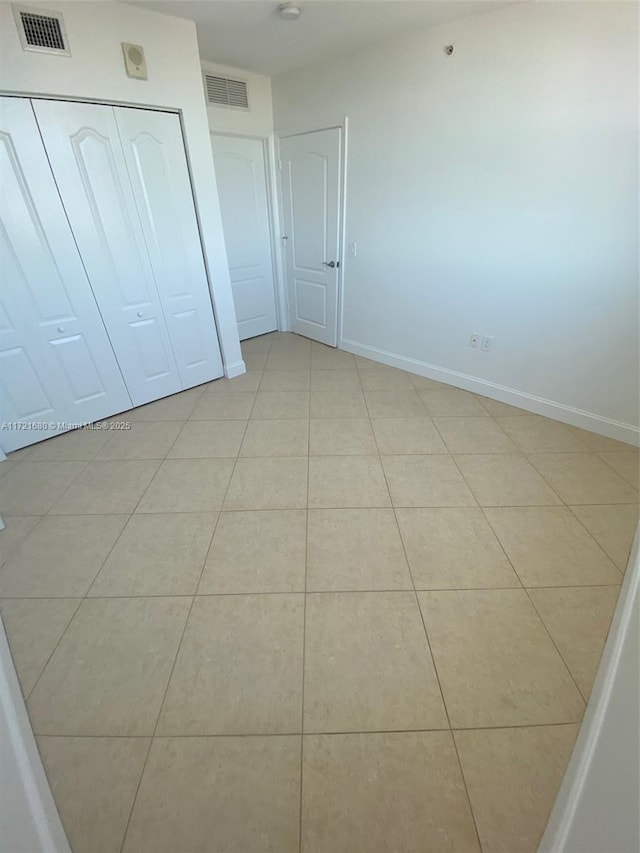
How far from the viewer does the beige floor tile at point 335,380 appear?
3.31 meters

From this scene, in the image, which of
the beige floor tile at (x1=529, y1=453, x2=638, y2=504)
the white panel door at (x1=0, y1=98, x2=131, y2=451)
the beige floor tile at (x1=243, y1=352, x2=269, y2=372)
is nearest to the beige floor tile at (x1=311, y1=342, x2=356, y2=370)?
the beige floor tile at (x1=243, y1=352, x2=269, y2=372)

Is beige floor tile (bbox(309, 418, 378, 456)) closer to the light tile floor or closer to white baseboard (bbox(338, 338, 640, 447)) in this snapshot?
the light tile floor

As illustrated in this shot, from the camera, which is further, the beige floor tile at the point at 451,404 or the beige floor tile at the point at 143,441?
the beige floor tile at the point at 451,404

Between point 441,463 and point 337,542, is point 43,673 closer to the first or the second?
point 337,542

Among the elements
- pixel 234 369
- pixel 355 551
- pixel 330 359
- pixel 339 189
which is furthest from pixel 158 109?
pixel 355 551

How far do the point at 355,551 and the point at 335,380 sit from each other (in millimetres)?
1945

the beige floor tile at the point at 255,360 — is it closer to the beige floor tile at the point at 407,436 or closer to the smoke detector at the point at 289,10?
the beige floor tile at the point at 407,436

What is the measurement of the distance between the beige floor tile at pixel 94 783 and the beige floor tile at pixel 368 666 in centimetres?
54

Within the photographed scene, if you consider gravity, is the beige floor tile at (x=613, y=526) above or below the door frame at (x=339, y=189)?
below

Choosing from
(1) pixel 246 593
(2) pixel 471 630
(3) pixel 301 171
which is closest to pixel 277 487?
(1) pixel 246 593

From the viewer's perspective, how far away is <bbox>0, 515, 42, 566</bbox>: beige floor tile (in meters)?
1.85

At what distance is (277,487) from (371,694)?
1.16 meters

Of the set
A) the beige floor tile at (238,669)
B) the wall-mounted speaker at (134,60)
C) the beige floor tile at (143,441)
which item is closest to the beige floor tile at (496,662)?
the beige floor tile at (238,669)

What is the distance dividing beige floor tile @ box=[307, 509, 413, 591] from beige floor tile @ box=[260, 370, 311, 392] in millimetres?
1560
